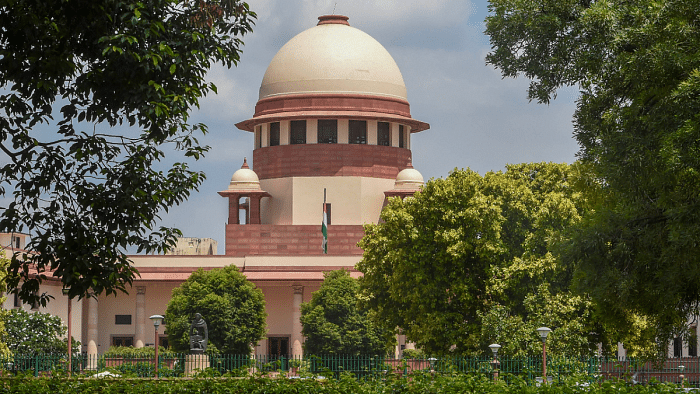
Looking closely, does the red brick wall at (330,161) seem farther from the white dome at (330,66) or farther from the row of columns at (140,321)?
the row of columns at (140,321)

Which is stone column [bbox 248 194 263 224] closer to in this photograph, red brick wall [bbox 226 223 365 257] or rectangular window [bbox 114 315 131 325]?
red brick wall [bbox 226 223 365 257]

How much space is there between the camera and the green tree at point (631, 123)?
17.1 m

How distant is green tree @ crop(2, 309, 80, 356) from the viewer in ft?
155

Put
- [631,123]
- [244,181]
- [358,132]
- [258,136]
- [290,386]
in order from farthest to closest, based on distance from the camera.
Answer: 1. [258,136]
2. [358,132]
3. [244,181]
4. [631,123]
5. [290,386]

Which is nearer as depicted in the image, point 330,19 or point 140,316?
point 140,316

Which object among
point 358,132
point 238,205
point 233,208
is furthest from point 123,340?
point 358,132

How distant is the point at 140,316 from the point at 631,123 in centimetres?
4557

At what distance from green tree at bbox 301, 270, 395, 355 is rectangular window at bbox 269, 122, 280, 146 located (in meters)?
15.6

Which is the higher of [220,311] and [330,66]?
[330,66]

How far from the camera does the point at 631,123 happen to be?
1839 cm

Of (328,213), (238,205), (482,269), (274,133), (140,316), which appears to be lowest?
(140,316)

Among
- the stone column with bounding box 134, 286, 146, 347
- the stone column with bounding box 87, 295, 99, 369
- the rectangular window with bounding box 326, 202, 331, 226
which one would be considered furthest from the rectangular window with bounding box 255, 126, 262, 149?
the stone column with bounding box 87, 295, 99, 369

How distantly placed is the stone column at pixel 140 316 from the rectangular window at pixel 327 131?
14087mm

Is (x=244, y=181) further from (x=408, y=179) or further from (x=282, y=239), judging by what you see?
(x=408, y=179)
